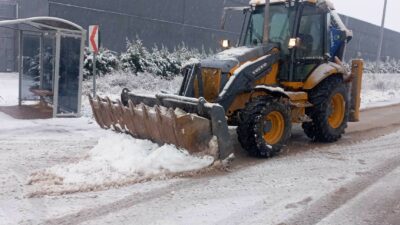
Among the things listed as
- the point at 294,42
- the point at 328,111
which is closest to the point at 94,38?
the point at 294,42

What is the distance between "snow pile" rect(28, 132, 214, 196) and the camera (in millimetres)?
5367

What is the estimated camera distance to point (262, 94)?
720cm

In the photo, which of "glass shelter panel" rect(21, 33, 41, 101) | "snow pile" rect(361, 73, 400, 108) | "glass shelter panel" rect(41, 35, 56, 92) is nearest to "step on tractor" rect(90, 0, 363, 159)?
"glass shelter panel" rect(41, 35, 56, 92)

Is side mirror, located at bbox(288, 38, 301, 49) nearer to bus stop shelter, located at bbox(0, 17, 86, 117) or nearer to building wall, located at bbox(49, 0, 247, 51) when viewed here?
bus stop shelter, located at bbox(0, 17, 86, 117)

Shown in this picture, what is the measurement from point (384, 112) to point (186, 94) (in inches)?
357

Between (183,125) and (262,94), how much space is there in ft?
5.70

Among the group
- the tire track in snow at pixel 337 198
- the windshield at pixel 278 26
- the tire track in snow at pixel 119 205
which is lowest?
the tire track in snow at pixel 119 205

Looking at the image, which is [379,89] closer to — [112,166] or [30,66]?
[30,66]

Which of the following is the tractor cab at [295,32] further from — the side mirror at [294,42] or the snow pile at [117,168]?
the snow pile at [117,168]

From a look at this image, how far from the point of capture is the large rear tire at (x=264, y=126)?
6.61 meters

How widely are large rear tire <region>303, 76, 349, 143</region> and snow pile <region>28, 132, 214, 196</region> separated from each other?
2.83 meters

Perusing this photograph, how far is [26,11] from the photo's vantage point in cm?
2353

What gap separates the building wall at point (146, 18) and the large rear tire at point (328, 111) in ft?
32.3

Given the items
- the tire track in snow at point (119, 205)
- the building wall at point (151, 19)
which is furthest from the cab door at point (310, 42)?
the building wall at point (151, 19)
